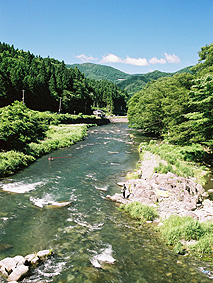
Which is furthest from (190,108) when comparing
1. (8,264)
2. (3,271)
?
(3,271)

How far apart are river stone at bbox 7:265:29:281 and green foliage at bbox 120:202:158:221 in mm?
7069

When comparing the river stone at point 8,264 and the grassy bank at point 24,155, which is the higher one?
the grassy bank at point 24,155

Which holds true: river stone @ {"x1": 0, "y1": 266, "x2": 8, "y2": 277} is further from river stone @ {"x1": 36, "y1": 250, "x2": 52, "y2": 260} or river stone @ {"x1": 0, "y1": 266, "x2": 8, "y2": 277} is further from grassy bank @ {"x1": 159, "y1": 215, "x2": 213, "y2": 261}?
grassy bank @ {"x1": 159, "y1": 215, "x2": 213, "y2": 261}

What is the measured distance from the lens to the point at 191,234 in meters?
10.4

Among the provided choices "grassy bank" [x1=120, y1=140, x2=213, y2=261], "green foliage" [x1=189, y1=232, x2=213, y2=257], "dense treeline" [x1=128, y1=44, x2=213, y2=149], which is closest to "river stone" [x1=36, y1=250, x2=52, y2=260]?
"grassy bank" [x1=120, y1=140, x2=213, y2=261]

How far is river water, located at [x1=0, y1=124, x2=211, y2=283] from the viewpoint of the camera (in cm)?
857

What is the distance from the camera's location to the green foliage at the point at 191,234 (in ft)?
31.8

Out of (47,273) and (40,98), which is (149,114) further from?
Result: (40,98)

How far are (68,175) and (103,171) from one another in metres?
4.03

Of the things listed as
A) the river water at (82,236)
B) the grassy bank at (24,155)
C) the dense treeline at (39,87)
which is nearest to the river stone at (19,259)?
the river water at (82,236)

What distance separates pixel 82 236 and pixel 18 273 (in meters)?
3.75

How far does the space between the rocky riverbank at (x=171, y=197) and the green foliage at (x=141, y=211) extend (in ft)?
1.61

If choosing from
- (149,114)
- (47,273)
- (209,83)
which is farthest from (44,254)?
(149,114)

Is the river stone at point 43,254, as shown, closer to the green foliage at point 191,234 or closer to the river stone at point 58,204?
the river stone at point 58,204
